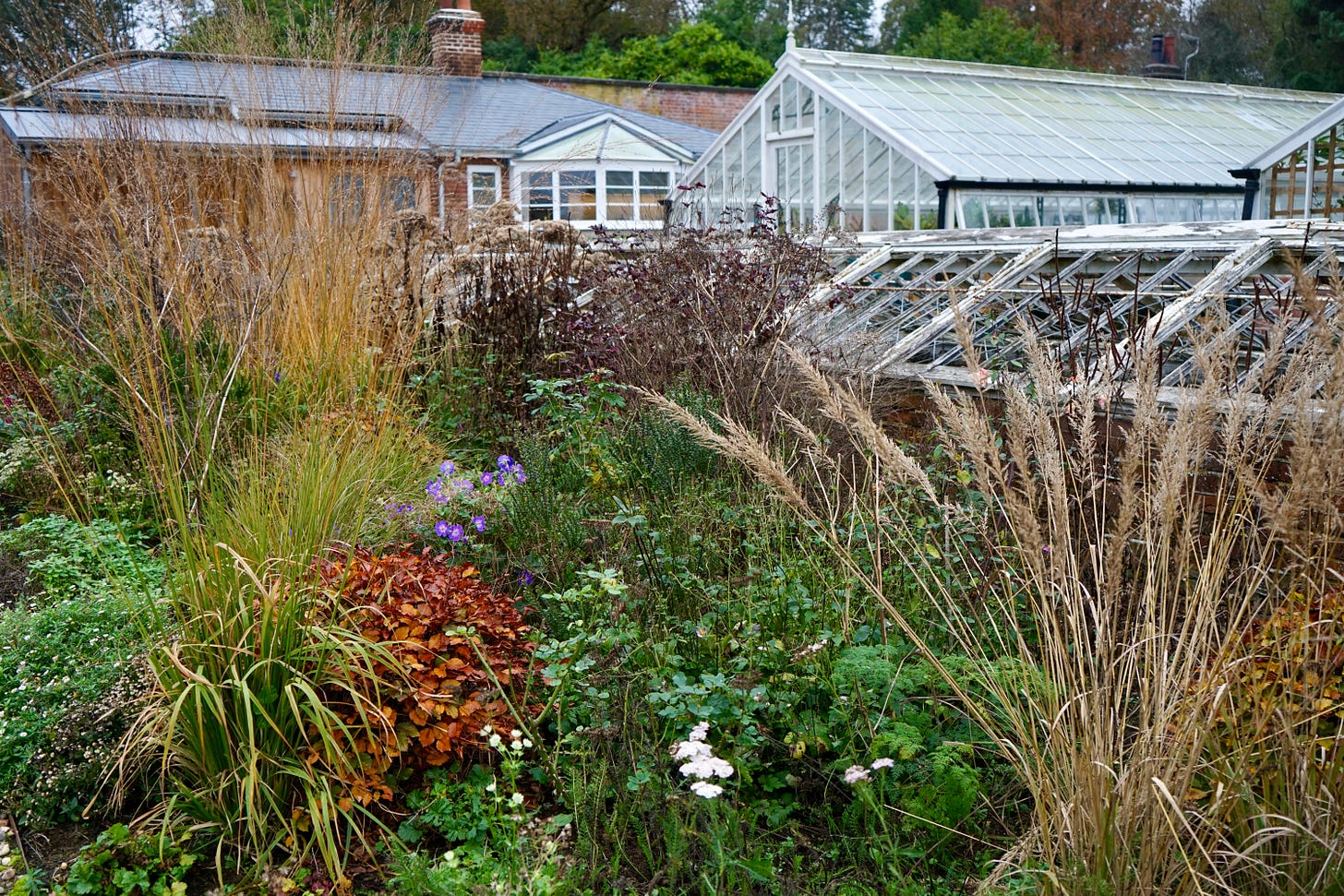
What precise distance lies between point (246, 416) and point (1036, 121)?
11848 mm

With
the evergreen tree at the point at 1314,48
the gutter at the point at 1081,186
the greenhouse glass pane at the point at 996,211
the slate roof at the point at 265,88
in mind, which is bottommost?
the greenhouse glass pane at the point at 996,211

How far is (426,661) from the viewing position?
8.46 feet

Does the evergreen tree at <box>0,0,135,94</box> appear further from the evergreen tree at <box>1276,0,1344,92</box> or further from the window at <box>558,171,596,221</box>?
the evergreen tree at <box>1276,0,1344,92</box>

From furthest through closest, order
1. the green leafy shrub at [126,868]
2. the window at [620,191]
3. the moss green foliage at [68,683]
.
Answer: the window at [620,191] < the moss green foliage at [68,683] < the green leafy shrub at [126,868]

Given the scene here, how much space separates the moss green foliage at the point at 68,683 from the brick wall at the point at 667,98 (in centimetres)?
2122

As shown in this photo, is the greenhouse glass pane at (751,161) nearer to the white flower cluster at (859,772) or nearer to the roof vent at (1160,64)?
the roof vent at (1160,64)

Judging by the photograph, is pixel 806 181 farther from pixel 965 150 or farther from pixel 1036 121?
pixel 1036 121

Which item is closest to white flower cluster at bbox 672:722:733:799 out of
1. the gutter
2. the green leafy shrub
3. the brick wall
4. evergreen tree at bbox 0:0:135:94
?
the green leafy shrub

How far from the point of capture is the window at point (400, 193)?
4910 millimetres

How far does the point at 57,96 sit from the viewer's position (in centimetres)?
400

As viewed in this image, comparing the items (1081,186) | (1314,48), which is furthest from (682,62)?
(1081,186)

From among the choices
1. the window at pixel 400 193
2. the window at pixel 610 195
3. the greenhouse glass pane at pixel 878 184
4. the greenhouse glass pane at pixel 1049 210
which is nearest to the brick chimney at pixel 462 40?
the window at pixel 610 195

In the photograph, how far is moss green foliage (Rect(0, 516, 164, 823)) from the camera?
8.30ft

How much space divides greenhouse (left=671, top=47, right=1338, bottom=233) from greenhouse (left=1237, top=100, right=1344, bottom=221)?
0.21m
